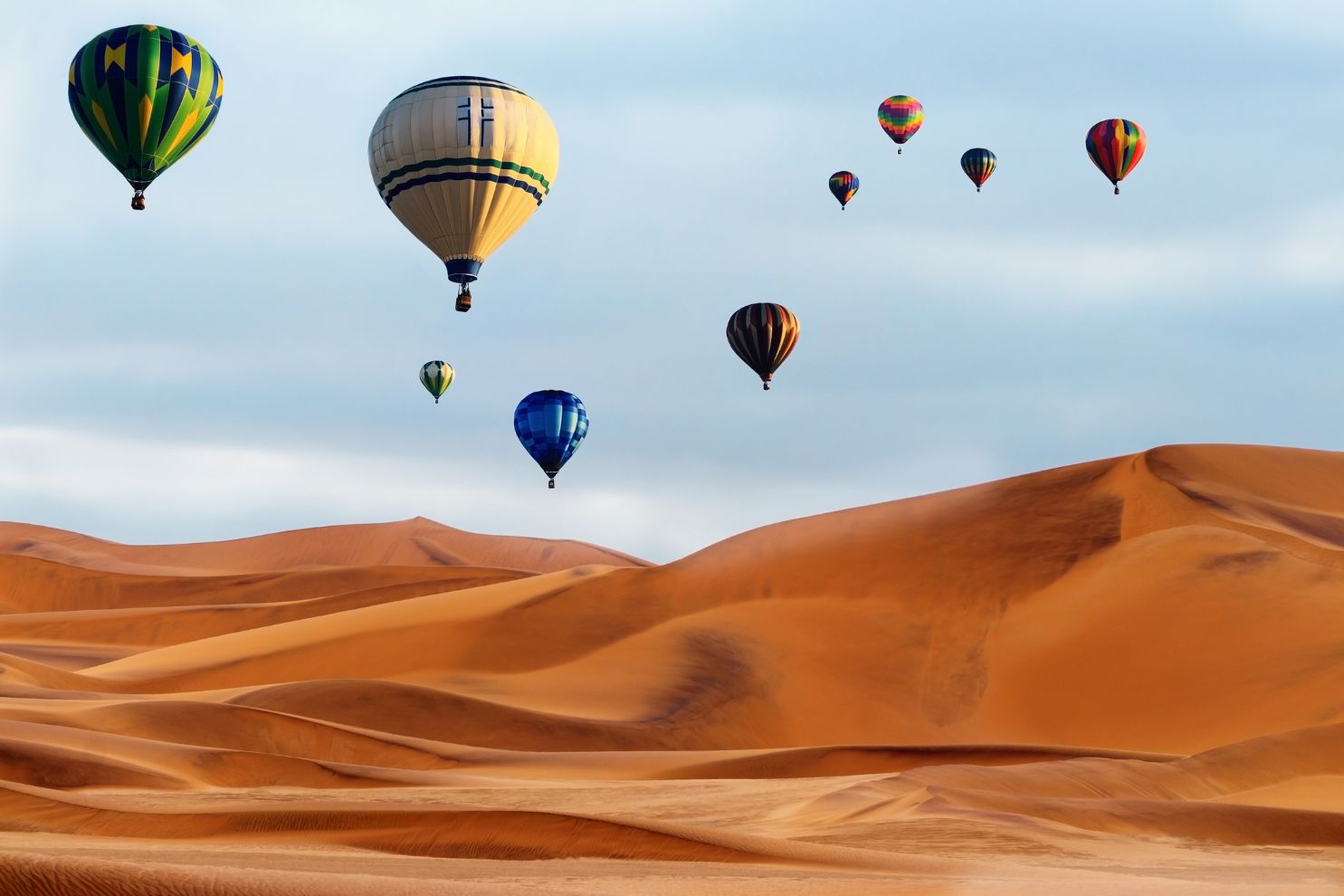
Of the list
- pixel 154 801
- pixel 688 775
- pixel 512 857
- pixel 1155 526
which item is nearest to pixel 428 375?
pixel 1155 526

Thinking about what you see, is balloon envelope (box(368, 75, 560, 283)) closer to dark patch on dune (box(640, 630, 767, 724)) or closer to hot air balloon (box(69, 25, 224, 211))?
hot air balloon (box(69, 25, 224, 211))

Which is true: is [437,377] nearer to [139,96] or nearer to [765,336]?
[765,336]

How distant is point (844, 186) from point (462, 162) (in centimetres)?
3605

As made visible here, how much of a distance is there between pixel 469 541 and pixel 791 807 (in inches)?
4307

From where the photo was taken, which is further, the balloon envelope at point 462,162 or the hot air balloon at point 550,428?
the hot air balloon at point 550,428

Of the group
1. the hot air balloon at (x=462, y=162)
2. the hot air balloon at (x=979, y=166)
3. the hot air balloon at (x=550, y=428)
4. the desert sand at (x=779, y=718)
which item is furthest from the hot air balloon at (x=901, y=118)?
the hot air balloon at (x=462, y=162)

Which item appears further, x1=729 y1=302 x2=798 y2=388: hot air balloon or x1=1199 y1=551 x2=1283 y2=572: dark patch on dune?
x1=729 y1=302 x2=798 y2=388: hot air balloon

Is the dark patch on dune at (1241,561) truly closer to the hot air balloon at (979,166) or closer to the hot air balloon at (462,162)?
the hot air balloon at (462,162)

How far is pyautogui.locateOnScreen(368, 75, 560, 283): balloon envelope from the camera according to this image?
30.1m

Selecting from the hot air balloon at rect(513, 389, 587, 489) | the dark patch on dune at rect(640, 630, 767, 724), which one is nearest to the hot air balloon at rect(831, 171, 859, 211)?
the hot air balloon at rect(513, 389, 587, 489)

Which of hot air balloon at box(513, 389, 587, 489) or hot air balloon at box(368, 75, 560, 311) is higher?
hot air balloon at box(368, 75, 560, 311)

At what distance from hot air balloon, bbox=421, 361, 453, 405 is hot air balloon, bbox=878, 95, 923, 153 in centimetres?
1993

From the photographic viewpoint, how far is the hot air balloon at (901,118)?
62.8 m

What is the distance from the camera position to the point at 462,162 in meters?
30.2
